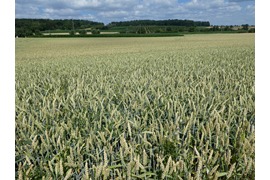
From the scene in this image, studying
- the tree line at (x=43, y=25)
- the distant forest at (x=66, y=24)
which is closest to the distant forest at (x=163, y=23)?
the distant forest at (x=66, y=24)

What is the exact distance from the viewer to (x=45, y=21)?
271 centimetres

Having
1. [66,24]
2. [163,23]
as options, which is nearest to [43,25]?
[66,24]

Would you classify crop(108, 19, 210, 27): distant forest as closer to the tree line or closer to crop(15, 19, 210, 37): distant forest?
crop(15, 19, 210, 37): distant forest

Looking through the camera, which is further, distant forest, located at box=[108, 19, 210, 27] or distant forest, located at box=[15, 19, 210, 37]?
distant forest, located at box=[108, 19, 210, 27]

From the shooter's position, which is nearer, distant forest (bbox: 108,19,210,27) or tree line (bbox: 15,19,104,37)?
tree line (bbox: 15,19,104,37)

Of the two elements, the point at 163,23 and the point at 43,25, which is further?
the point at 163,23

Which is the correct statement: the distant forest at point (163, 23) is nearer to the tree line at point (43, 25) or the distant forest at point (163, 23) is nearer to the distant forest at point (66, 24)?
the distant forest at point (66, 24)

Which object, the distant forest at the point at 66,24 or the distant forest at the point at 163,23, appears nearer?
the distant forest at the point at 66,24

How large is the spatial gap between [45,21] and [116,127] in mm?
1479

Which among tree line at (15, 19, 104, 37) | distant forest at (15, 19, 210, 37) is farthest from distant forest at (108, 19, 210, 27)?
tree line at (15, 19, 104, 37)

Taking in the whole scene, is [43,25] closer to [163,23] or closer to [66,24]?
[66,24]

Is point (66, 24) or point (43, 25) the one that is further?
point (66, 24)
